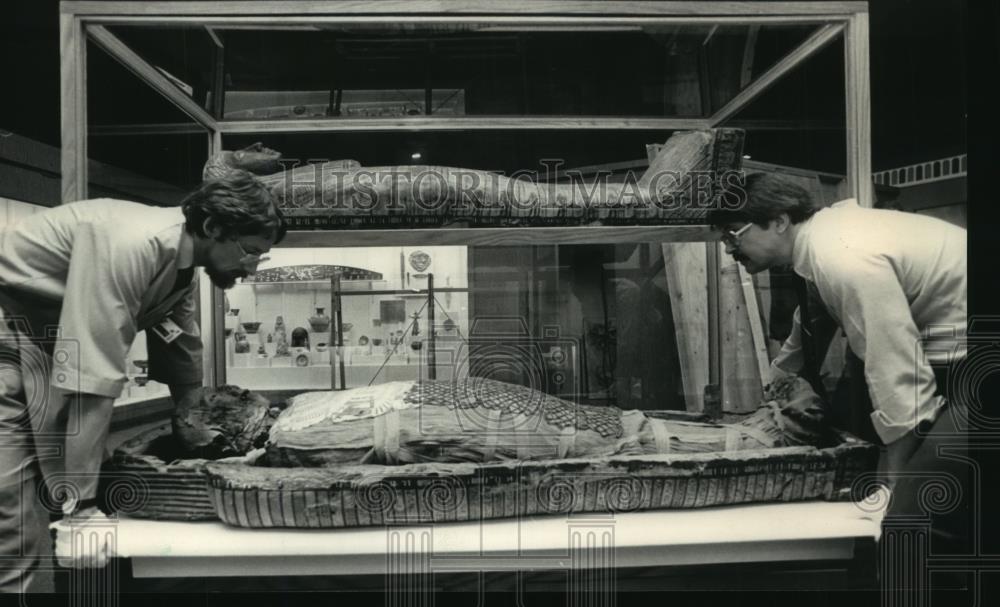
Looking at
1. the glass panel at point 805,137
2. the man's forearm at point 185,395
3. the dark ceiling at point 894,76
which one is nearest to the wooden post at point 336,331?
the man's forearm at point 185,395

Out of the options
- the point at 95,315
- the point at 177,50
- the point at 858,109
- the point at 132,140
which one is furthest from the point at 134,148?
the point at 858,109

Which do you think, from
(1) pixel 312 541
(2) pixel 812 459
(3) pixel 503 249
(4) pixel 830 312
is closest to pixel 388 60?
(3) pixel 503 249

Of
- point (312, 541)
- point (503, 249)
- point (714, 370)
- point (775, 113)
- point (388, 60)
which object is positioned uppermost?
point (388, 60)

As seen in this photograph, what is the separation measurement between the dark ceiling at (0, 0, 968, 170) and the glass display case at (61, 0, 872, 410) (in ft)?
0.19

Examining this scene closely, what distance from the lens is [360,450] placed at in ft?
6.45

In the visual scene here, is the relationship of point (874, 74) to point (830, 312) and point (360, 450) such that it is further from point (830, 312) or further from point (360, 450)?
point (360, 450)

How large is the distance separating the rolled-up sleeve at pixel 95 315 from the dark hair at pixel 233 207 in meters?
0.19

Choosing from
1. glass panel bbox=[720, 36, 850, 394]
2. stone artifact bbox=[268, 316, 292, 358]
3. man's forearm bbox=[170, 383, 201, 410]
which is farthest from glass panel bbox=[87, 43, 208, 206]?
glass panel bbox=[720, 36, 850, 394]

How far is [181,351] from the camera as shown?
2.07 metres

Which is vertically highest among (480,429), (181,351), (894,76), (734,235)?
(894,76)

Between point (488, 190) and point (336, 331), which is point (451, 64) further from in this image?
point (336, 331)

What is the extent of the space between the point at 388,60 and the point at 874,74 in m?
1.45

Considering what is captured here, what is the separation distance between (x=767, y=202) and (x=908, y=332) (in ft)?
1.82

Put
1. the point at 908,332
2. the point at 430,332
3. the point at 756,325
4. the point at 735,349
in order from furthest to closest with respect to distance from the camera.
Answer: the point at 735,349 < the point at 756,325 < the point at 430,332 < the point at 908,332
